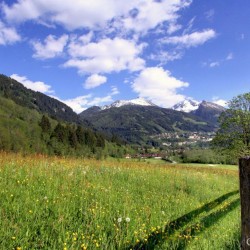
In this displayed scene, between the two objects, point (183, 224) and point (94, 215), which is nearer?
point (94, 215)

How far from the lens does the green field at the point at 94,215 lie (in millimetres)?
6980

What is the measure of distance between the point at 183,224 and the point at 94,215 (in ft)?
10.7

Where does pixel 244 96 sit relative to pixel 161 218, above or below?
above

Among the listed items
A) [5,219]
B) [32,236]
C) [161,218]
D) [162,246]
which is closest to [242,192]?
[162,246]

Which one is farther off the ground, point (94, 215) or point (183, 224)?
point (94, 215)

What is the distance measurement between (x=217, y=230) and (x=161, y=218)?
1768mm

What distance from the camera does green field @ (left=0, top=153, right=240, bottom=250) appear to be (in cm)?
698

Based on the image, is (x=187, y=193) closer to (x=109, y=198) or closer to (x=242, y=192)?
(x=109, y=198)

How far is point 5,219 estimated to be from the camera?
22.2ft

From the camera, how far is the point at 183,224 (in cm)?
1019

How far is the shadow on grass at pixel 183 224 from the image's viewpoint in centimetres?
776

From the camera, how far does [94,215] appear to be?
841cm

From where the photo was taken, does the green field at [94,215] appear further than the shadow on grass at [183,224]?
No

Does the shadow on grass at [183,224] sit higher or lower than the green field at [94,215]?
lower
